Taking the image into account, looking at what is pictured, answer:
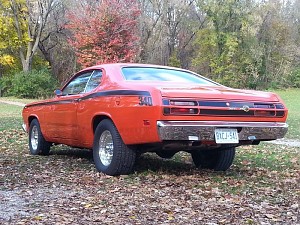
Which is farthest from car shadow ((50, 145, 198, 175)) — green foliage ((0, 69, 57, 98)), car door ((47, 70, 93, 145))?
green foliage ((0, 69, 57, 98))

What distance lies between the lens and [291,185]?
547cm

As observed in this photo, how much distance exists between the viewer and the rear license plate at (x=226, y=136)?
536 centimetres

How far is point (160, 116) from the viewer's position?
200 inches

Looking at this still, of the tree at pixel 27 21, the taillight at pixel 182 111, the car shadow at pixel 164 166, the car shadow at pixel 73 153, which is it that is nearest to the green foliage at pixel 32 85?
the tree at pixel 27 21

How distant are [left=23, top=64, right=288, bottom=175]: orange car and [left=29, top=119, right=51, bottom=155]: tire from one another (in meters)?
1.01

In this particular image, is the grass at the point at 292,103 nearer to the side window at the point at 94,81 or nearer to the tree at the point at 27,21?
the side window at the point at 94,81

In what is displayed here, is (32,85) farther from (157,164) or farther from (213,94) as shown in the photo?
(213,94)

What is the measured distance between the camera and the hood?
520 centimetres

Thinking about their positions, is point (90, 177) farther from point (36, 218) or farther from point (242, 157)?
point (242, 157)

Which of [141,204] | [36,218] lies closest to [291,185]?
[141,204]

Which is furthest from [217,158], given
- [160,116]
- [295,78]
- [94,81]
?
[295,78]

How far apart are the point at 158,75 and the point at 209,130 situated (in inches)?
56.3

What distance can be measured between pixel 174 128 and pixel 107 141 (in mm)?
1282

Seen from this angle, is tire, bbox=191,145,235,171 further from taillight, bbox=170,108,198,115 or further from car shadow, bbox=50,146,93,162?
car shadow, bbox=50,146,93,162
